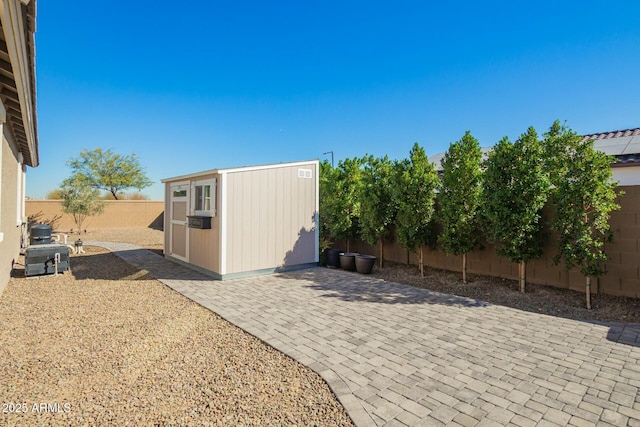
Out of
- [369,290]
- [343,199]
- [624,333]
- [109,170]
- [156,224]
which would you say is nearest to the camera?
[624,333]

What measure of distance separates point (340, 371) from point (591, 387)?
83.1 inches

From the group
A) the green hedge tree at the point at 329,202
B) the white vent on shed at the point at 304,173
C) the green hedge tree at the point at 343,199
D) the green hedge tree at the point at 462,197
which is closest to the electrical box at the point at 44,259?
the white vent on shed at the point at 304,173

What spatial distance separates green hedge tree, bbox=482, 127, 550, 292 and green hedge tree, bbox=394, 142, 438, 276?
4.42 ft

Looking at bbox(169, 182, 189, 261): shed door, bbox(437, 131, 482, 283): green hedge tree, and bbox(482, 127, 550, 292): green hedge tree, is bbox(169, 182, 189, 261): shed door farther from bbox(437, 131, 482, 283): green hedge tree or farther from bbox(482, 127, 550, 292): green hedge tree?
bbox(482, 127, 550, 292): green hedge tree

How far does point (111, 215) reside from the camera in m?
20.1

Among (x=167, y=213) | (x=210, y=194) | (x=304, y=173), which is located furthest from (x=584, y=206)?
(x=167, y=213)

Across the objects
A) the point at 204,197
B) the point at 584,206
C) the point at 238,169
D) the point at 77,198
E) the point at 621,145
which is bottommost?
the point at 584,206

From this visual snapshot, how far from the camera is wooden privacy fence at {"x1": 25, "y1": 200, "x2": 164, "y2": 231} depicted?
18078mm

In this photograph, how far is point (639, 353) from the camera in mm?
3250

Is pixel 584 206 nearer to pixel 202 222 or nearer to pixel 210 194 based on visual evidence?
pixel 210 194

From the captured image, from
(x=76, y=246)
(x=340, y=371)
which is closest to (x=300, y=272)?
(x=340, y=371)

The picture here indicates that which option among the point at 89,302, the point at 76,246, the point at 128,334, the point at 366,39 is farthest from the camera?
the point at 76,246

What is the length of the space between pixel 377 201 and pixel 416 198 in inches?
44.0

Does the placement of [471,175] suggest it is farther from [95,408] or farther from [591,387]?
[95,408]
